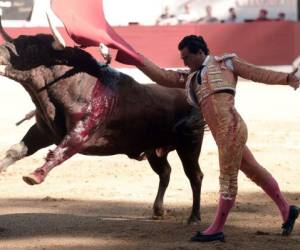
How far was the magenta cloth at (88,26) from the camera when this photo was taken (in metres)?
6.14

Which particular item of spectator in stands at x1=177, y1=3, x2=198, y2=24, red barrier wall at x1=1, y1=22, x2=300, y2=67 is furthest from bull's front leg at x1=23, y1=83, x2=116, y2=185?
spectator in stands at x1=177, y1=3, x2=198, y2=24

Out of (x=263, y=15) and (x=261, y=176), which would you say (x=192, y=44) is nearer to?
(x=261, y=176)

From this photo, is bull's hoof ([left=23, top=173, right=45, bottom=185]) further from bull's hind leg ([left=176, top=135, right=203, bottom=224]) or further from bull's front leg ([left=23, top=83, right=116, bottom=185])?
bull's hind leg ([left=176, top=135, right=203, bottom=224])

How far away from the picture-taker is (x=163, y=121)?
6555 millimetres

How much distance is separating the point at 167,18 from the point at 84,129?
654 inches

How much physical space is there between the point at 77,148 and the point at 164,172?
45.6 inches

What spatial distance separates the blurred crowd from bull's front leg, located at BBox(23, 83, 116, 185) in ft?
53.1

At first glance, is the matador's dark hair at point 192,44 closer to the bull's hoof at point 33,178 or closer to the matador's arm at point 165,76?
the matador's arm at point 165,76

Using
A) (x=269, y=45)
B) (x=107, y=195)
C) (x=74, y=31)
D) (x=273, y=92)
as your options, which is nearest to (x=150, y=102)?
(x=74, y=31)

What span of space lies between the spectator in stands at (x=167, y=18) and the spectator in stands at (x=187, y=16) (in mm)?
145

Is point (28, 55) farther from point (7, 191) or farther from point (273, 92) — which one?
point (273, 92)

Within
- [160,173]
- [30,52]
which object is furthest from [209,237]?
[30,52]

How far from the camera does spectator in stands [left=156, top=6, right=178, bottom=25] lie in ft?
72.9

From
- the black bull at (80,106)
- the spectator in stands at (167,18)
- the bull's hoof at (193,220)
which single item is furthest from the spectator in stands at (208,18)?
the bull's hoof at (193,220)
